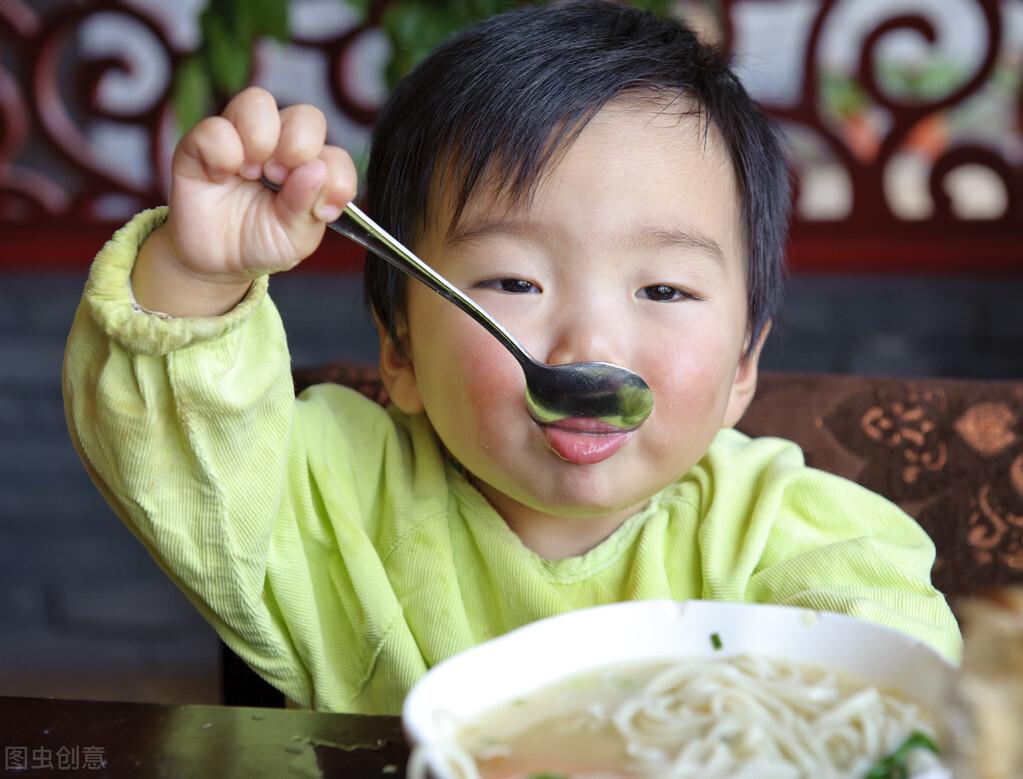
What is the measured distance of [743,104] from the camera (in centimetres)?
119

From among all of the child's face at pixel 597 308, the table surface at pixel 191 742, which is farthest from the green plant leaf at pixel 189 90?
the table surface at pixel 191 742

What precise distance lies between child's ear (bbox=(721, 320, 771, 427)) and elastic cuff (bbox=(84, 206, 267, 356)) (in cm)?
54

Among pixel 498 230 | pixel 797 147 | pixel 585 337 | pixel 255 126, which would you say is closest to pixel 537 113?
pixel 498 230

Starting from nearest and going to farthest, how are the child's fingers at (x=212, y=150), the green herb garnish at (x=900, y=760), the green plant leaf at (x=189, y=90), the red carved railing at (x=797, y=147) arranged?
1. the green herb garnish at (x=900, y=760)
2. the child's fingers at (x=212, y=150)
3. the green plant leaf at (x=189, y=90)
4. the red carved railing at (x=797, y=147)

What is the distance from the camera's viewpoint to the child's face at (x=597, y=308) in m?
0.98

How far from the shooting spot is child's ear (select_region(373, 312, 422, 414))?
3.87 ft

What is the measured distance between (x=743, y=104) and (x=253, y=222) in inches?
22.6

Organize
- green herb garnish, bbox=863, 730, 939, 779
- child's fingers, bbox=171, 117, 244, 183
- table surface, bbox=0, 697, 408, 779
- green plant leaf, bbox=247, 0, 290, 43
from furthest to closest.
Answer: green plant leaf, bbox=247, 0, 290, 43
child's fingers, bbox=171, 117, 244, 183
table surface, bbox=0, 697, 408, 779
green herb garnish, bbox=863, 730, 939, 779

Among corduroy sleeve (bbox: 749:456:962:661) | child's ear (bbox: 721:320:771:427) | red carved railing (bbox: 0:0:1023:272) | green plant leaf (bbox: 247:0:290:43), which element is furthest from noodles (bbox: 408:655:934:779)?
red carved railing (bbox: 0:0:1023:272)

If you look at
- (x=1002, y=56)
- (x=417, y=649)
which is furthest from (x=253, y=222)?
(x=1002, y=56)

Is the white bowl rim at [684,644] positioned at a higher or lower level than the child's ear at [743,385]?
higher

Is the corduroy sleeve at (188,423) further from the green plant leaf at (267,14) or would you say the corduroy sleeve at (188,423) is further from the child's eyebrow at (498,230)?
the green plant leaf at (267,14)

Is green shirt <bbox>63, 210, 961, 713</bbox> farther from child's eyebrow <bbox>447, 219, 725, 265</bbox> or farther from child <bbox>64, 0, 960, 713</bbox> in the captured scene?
child's eyebrow <bbox>447, 219, 725, 265</bbox>

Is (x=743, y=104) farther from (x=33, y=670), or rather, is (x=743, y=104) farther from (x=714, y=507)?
(x=33, y=670)
